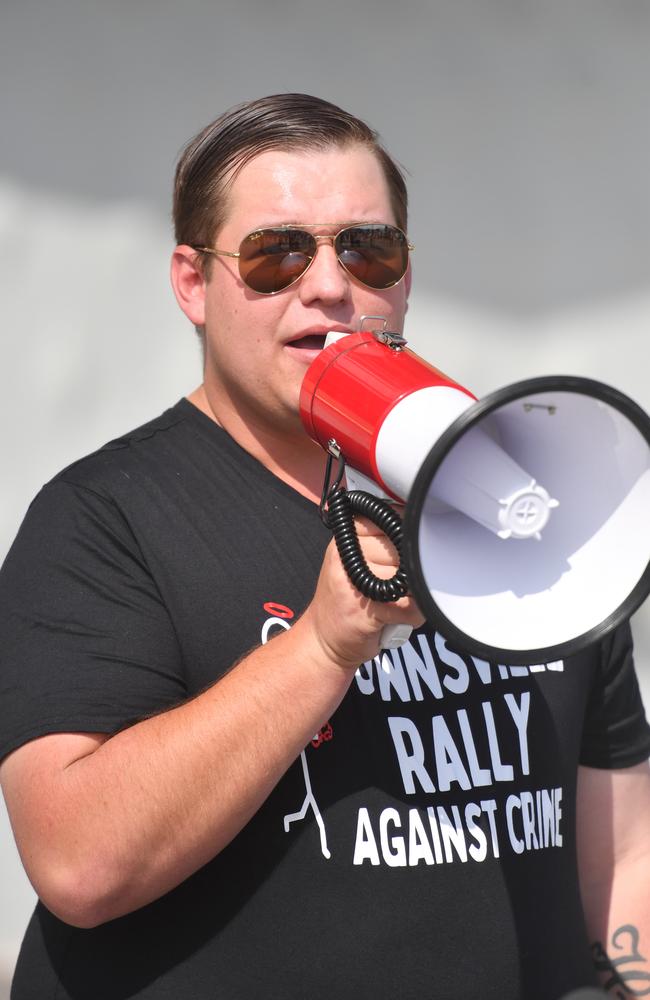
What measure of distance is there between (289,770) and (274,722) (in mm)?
222

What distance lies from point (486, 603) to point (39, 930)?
92 cm

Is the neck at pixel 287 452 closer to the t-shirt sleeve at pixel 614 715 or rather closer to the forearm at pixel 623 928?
the t-shirt sleeve at pixel 614 715

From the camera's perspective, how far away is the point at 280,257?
1.97 metres

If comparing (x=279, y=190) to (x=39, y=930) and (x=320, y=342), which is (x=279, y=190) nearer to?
(x=320, y=342)

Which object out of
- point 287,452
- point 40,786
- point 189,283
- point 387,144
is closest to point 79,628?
point 40,786

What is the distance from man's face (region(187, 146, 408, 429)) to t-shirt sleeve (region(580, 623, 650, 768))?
708 millimetres

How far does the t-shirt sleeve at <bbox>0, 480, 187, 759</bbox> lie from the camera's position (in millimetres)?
1608

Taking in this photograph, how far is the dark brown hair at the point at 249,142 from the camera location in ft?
6.79

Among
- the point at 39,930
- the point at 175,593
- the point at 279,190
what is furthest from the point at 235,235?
the point at 39,930

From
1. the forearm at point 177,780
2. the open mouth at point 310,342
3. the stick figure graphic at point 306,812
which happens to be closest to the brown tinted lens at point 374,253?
the open mouth at point 310,342

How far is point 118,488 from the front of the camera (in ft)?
6.05

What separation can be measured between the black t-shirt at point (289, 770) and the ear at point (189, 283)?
1.14ft

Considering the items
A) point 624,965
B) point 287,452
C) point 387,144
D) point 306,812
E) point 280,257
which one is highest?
point 387,144

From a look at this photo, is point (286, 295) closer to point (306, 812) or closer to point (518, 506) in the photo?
point (518, 506)
